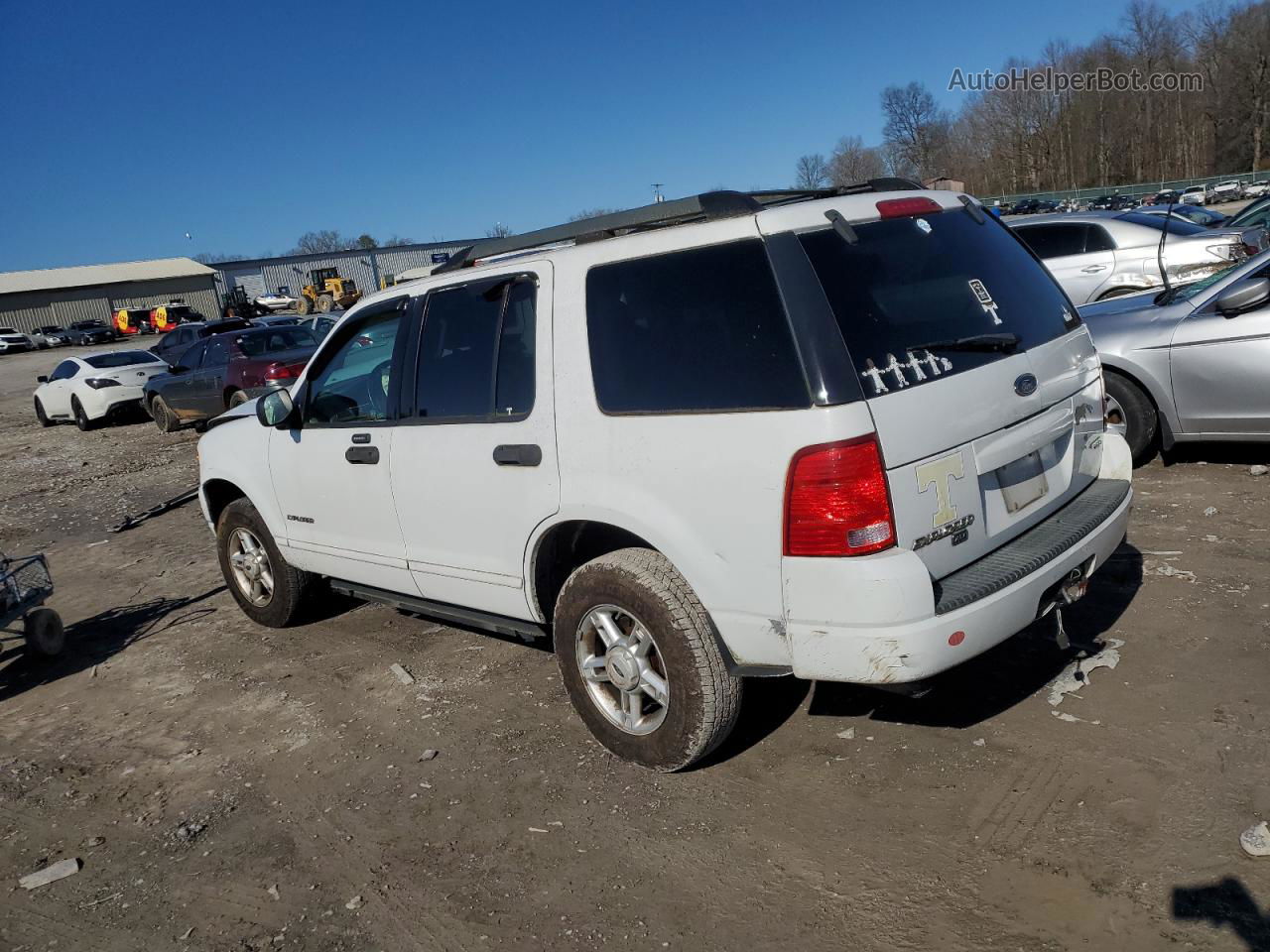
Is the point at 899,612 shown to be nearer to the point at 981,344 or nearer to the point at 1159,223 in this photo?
the point at 981,344

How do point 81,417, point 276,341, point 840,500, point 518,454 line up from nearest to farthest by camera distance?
point 840,500, point 518,454, point 276,341, point 81,417

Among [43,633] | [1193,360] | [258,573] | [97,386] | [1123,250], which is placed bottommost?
[43,633]

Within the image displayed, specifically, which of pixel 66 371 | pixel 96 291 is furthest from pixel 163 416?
pixel 96 291

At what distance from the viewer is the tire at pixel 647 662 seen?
328 cm

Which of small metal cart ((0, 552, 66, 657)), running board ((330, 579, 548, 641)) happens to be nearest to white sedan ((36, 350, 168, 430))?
small metal cart ((0, 552, 66, 657))

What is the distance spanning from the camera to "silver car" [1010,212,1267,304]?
1062cm

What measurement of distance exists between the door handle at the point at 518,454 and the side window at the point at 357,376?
93 centimetres

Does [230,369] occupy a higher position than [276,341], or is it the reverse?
[276,341]

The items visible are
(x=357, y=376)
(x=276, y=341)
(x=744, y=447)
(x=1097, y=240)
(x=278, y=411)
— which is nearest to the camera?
(x=744, y=447)

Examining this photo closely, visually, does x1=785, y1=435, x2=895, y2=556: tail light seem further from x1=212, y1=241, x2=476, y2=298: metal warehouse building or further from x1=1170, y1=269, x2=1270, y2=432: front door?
x1=212, y1=241, x2=476, y2=298: metal warehouse building

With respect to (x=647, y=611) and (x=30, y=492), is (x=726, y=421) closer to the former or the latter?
(x=647, y=611)

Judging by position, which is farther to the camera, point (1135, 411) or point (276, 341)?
point (276, 341)

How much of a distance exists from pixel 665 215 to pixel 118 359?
63.6 feet

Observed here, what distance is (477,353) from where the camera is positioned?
159 inches
